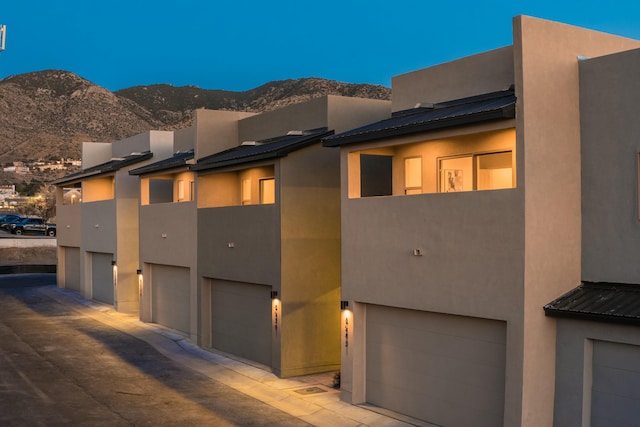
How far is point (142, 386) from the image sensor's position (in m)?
21.1

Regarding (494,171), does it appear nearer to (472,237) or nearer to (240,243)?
(472,237)

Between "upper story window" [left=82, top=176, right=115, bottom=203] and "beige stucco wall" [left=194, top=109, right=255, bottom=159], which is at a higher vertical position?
"beige stucco wall" [left=194, top=109, right=255, bottom=159]

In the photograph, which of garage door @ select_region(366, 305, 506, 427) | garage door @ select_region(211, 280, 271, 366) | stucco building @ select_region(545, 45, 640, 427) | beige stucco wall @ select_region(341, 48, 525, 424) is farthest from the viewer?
garage door @ select_region(211, 280, 271, 366)

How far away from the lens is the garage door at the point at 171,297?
29.9 metres

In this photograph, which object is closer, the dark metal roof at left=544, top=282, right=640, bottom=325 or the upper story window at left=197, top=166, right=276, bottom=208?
the dark metal roof at left=544, top=282, right=640, bottom=325

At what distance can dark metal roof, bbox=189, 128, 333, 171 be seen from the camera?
2208cm

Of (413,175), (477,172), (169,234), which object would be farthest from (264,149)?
(169,234)

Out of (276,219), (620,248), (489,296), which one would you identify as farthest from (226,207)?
(620,248)

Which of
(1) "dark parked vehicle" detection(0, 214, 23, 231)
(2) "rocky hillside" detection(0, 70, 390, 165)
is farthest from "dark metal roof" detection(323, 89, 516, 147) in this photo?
(2) "rocky hillside" detection(0, 70, 390, 165)

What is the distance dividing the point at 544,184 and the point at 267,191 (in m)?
12.6

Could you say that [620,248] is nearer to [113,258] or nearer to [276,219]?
[276,219]

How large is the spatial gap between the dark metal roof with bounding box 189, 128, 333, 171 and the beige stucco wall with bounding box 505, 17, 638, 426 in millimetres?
8762

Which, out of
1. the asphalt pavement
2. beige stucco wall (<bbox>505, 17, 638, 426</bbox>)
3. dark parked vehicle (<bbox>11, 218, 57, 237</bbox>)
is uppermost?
beige stucco wall (<bbox>505, 17, 638, 426</bbox>)

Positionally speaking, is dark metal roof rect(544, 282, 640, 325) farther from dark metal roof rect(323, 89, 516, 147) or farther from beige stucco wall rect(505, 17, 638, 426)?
dark metal roof rect(323, 89, 516, 147)
